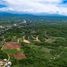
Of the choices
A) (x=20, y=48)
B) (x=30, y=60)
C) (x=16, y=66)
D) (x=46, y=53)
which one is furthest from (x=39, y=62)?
(x=20, y=48)

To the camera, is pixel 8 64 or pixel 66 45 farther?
pixel 66 45

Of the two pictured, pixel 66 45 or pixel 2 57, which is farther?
pixel 66 45

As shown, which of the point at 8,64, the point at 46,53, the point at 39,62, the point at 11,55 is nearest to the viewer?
the point at 8,64

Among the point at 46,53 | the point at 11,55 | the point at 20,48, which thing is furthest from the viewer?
the point at 20,48

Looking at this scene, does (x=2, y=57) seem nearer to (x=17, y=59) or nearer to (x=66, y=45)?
(x=17, y=59)

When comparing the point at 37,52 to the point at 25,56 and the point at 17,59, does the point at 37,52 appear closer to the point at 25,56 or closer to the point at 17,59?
the point at 25,56

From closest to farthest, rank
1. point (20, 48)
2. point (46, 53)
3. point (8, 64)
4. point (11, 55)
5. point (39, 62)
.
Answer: point (8, 64) → point (39, 62) → point (11, 55) → point (46, 53) → point (20, 48)

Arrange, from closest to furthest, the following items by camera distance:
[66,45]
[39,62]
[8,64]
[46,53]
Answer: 1. [8,64]
2. [39,62]
3. [46,53]
4. [66,45]

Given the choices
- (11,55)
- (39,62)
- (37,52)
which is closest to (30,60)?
(39,62)

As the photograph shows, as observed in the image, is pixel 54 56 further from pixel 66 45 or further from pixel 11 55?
pixel 66 45
